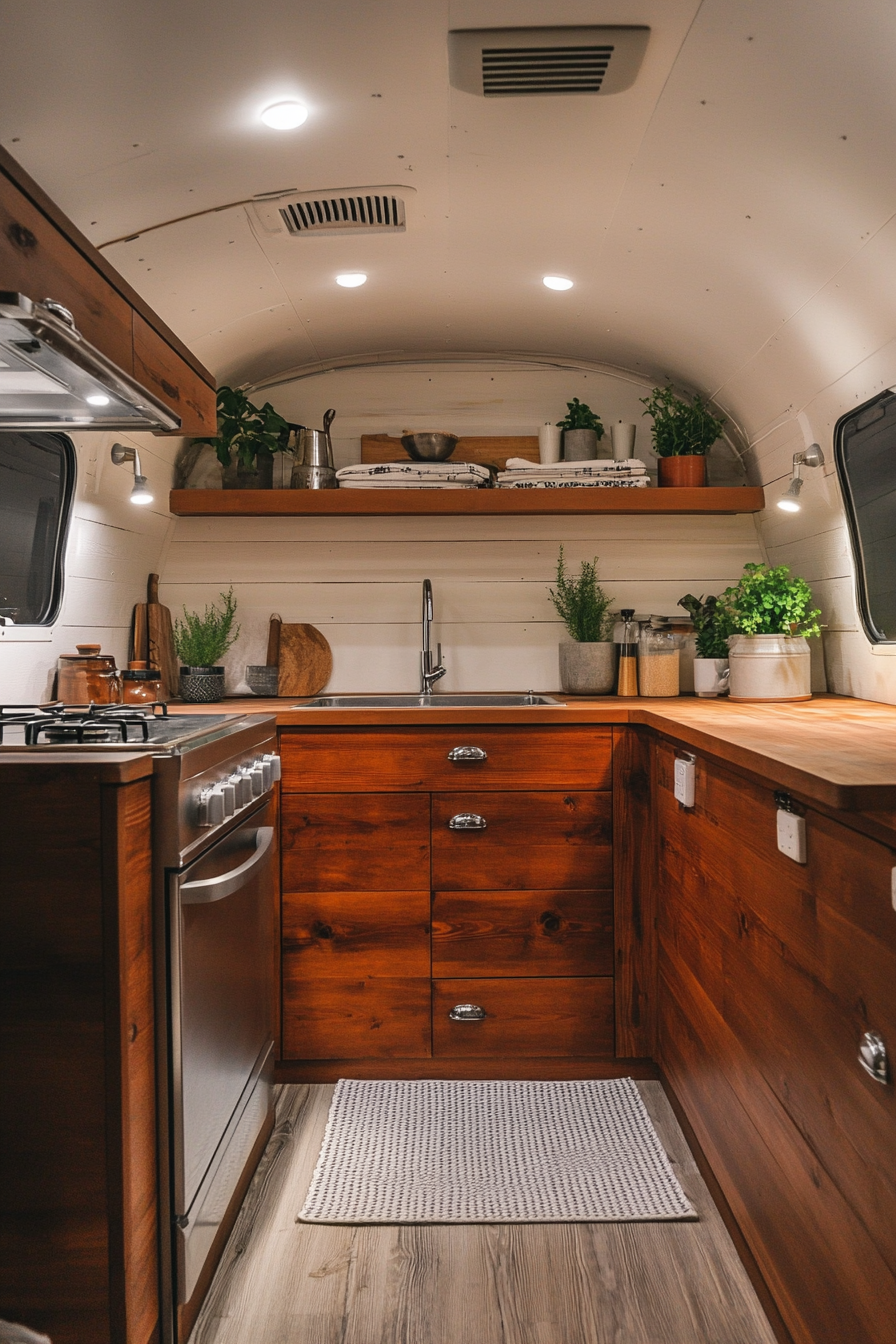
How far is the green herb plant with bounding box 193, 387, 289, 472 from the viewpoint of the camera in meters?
2.99

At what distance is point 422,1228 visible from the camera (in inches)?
72.2

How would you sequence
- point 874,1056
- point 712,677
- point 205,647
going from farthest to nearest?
1. point 205,647
2. point 712,677
3. point 874,1056

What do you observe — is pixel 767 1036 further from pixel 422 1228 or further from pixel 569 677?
pixel 569 677

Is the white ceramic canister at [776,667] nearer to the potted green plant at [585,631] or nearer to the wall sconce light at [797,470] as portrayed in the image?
the wall sconce light at [797,470]

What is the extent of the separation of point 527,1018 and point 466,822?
53 centimetres

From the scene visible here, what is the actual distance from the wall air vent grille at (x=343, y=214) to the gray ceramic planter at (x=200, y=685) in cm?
133

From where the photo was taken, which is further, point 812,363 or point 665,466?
point 665,466

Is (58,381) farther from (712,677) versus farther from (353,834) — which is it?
(712,677)

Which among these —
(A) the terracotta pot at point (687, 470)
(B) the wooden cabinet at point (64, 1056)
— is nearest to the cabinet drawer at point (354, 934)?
(B) the wooden cabinet at point (64, 1056)

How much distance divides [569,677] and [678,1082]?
1270mm

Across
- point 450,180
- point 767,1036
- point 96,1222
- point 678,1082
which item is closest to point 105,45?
point 450,180

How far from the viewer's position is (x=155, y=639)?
297cm

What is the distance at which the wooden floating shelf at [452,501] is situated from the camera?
289 centimetres

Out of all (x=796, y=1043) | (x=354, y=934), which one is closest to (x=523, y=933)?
(x=354, y=934)
